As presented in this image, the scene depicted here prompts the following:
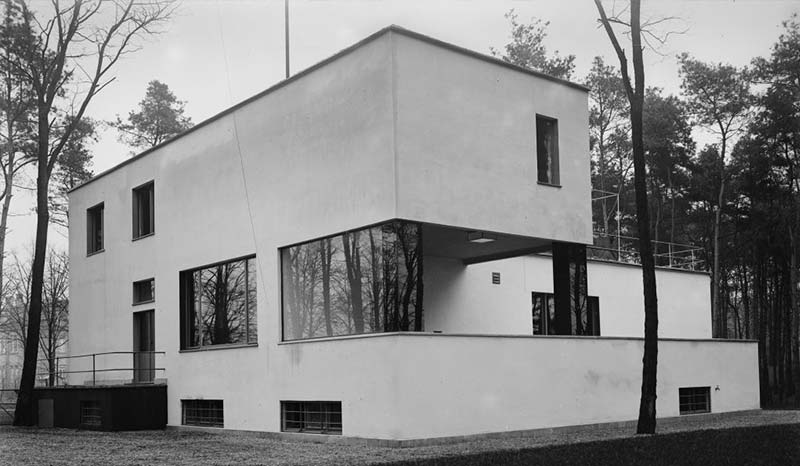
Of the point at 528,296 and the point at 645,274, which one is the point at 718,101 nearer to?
the point at 528,296

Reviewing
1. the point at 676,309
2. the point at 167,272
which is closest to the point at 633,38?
the point at 167,272

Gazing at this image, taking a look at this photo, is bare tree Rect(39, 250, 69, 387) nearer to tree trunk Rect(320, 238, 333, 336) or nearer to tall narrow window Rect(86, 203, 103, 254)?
tall narrow window Rect(86, 203, 103, 254)

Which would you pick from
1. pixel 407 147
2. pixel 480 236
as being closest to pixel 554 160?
→ pixel 480 236

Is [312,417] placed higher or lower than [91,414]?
higher

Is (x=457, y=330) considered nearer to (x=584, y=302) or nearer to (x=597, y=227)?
(x=584, y=302)

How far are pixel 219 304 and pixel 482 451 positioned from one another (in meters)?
8.24

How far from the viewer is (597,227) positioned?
132 ft

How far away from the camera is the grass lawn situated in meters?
10.7

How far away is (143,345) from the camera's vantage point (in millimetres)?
20578

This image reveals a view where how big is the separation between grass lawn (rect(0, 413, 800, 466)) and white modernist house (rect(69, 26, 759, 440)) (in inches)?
36.1

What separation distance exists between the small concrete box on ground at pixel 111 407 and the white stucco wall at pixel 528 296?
19.9 feet

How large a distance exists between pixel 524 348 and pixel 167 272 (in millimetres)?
8898

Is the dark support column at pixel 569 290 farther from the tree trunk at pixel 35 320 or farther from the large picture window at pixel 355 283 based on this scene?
the tree trunk at pixel 35 320

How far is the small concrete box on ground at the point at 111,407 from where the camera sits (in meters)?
18.2
